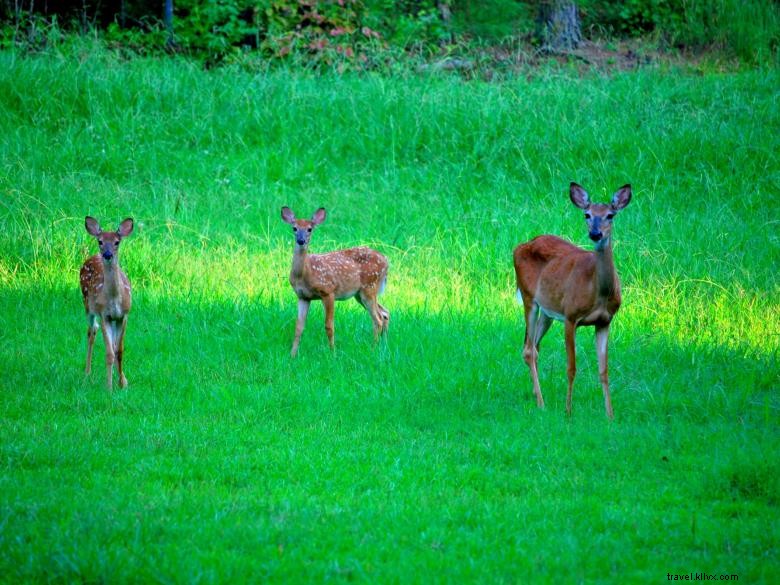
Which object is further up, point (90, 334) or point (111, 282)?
point (111, 282)

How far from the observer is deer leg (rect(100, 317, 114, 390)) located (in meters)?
8.27

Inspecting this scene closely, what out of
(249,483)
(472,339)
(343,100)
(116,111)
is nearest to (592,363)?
(472,339)

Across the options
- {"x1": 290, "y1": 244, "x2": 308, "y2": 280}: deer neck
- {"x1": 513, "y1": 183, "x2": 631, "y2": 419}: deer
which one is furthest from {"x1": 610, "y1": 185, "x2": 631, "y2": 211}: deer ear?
{"x1": 290, "y1": 244, "x2": 308, "y2": 280}: deer neck

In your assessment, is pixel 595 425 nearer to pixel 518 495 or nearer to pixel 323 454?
pixel 518 495

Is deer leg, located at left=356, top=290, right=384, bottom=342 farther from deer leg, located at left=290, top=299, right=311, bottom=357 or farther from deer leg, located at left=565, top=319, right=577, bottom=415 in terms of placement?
deer leg, located at left=565, top=319, right=577, bottom=415

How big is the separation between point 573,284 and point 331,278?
2.62m

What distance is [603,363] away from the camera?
308 inches

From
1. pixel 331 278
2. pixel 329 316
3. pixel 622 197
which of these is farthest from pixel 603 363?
pixel 331 278

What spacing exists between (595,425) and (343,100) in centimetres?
995

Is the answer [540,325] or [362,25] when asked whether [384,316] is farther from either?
[362,25]

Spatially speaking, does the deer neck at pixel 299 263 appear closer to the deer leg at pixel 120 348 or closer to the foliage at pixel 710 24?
the deer leg at pixel 120 348

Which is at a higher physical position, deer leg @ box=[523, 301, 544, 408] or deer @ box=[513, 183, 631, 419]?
deer @ box=[513, 183, 631, 419]

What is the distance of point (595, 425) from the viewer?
756 cm

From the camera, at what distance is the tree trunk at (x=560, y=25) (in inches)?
788
